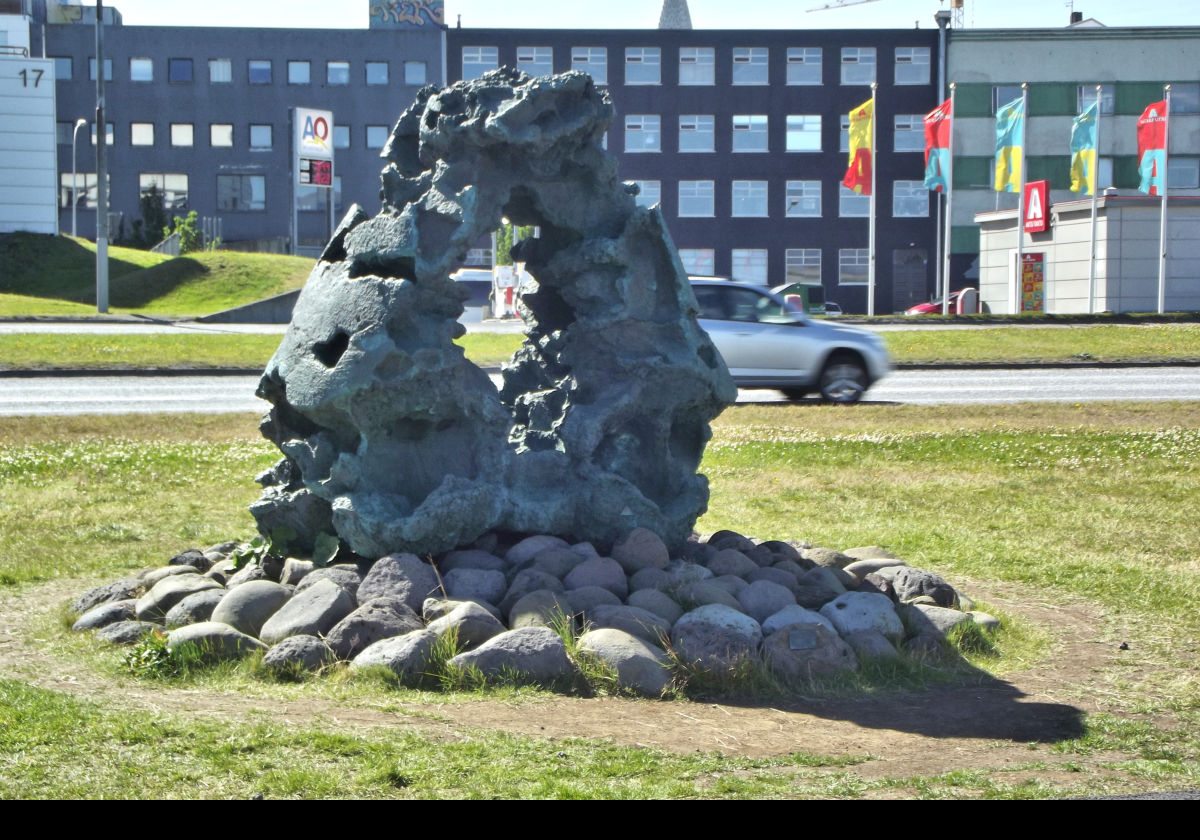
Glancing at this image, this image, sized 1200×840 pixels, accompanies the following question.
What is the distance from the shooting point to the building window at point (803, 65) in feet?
211

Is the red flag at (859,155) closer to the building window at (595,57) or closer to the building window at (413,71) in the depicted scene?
the building window at (595,57)

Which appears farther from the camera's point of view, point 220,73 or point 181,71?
point 220,73

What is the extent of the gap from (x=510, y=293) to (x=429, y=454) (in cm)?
3518

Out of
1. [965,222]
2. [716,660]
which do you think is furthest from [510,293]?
[716,660]

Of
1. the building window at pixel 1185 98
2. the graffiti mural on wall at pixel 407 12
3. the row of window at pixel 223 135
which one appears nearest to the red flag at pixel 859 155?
the building window at pixel 1185 98

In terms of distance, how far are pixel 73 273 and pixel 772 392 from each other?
30.2 m

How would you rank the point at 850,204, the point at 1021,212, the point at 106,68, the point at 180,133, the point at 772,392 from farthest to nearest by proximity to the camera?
the point at 180,133, the point at 106,68, the point at 850,204, the point at 1021,212, the point at 772,392

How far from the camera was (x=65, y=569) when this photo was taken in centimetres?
823

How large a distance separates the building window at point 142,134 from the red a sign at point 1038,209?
43.3m

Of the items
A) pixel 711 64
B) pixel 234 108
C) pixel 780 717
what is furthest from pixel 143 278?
pixel 780 717

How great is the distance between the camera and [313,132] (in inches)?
1684

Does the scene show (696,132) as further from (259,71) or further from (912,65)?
(259,71)

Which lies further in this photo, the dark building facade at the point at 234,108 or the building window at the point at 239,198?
the building window at the point at 239,198

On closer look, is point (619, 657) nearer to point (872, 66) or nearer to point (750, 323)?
point (750, 323)
